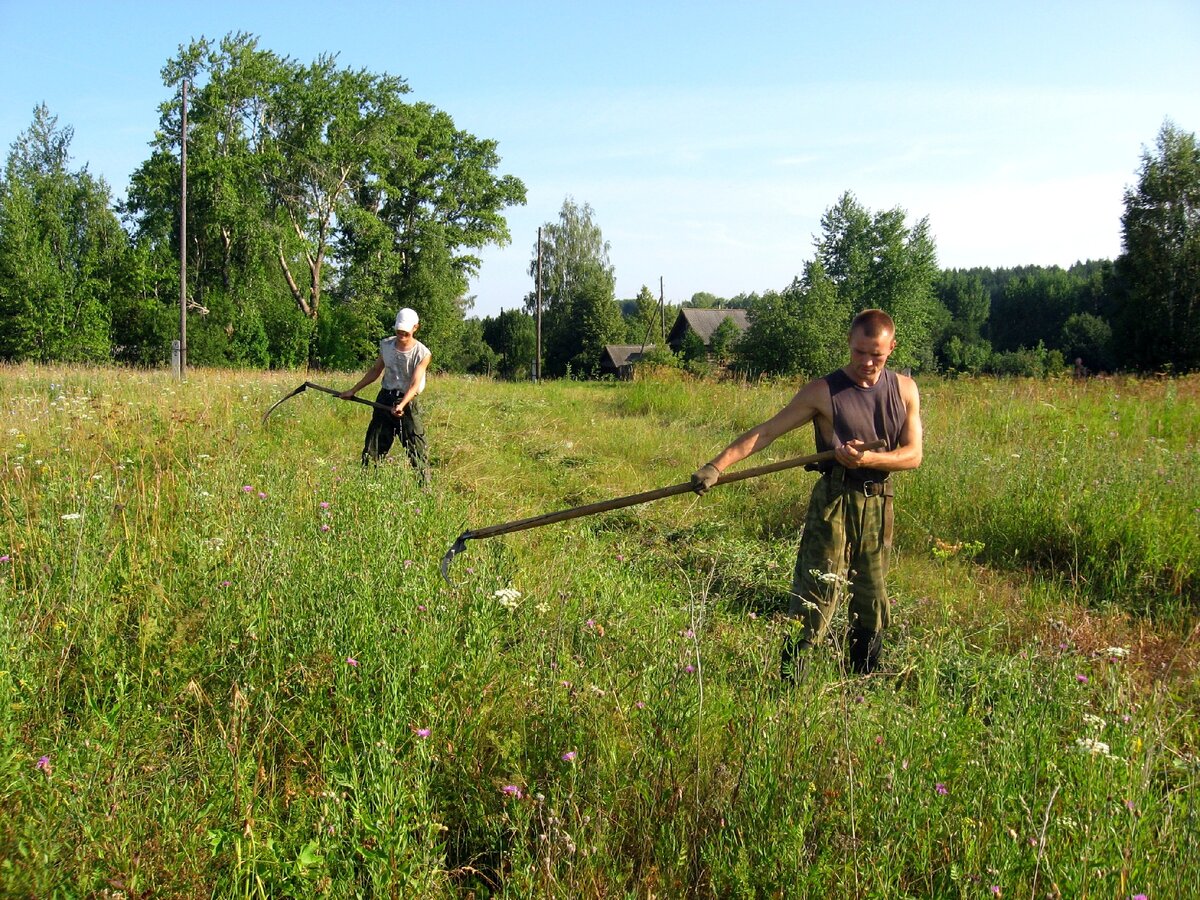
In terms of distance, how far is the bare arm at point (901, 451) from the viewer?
11.1 feet

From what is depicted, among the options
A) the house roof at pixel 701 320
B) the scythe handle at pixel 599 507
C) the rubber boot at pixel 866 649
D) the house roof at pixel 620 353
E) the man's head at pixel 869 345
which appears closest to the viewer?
the scythe handle at pixel 599 507

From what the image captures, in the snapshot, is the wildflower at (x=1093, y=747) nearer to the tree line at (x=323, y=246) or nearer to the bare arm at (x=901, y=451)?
the bare arm at (x=901, y=451)

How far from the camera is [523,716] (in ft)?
8.82

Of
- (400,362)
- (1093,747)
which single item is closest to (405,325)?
(400,362)

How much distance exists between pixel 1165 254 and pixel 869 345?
3970 centimetres

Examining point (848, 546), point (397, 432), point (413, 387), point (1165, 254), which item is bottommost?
point (848, 546)

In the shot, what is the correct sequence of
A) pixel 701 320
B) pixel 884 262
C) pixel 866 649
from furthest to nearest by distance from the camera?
pixel 701 320, pixel 884 262, pixel 866 649

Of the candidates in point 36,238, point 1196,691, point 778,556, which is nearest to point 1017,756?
point 1196,691

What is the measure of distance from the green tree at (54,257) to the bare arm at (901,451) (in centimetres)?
3610

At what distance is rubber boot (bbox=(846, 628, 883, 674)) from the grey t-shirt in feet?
14.6

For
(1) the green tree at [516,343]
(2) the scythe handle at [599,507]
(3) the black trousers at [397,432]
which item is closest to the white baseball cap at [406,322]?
(3) the black trousers at [397,432]

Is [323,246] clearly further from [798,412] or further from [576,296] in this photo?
[798,412]

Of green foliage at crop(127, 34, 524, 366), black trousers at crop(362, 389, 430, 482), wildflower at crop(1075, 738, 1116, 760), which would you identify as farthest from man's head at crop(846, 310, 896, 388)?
green foliage at crop(127, 34, 524, 366)

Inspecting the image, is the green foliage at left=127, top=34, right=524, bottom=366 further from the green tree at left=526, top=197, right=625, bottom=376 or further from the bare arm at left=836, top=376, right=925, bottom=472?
the bare arm at left=836, top=376, right=925, bottom=472
